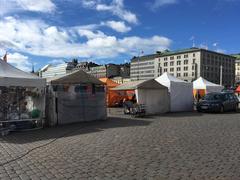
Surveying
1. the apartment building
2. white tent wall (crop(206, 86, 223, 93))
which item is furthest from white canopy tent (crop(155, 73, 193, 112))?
white tent wall (crop(206, 86, 223, 93))

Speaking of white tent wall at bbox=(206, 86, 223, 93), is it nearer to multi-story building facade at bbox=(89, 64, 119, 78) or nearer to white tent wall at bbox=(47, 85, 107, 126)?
white tent wall at bbox=(47, 85, 107, 126)

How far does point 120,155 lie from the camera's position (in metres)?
8.80

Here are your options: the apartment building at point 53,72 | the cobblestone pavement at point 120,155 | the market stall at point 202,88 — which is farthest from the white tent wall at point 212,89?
the cobblestone pavement at point 120,155

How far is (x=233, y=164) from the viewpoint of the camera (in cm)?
788

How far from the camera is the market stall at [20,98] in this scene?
548 inches

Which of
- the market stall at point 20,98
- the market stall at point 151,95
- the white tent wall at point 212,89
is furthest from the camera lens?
the white tent wall at point 212,89

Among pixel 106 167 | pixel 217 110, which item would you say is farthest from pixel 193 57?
pixel 106 167

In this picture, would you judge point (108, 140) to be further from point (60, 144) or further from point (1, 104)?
point (1, 104)

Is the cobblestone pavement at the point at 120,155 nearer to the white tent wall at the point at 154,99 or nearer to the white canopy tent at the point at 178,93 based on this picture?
the white tent wall at the point at 154,99

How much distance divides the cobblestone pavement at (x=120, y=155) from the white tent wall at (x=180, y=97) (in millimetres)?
11599

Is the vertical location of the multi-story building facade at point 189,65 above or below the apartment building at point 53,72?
above

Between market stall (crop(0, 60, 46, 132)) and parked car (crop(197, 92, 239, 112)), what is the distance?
13.7 meters

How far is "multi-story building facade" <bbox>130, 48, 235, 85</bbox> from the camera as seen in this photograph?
5699 inches

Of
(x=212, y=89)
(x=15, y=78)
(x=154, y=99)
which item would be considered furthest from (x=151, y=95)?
(x=212, y=89)
